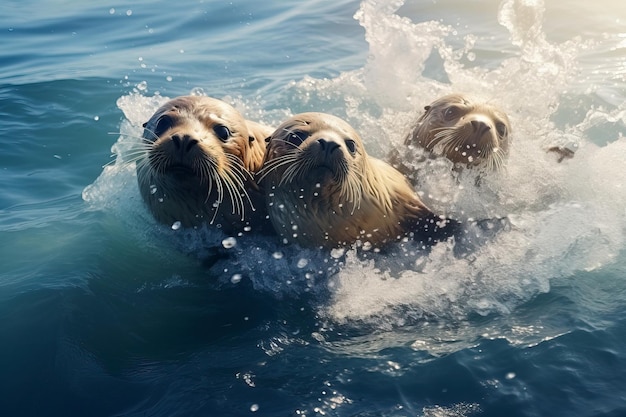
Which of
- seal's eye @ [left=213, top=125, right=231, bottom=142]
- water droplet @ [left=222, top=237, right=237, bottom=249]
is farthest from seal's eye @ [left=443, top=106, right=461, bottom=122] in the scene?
water droplet @ [left=222, top=237, right=237, bottom=249]

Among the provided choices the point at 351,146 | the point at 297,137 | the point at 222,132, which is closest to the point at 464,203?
the point at 351,146

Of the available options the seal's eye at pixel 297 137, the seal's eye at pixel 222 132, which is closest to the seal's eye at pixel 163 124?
the seal's eye at pixel 222 132

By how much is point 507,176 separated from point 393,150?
1.27m

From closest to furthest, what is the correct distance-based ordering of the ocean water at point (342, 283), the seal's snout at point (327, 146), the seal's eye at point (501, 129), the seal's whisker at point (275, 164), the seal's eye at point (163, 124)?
the ocean water at point (342, 283), the seal's snout at point (327, 146), the seal's whisker at point (275, 164), the seal's eye at point (163, 124), the seal's eye at point (501, 129)

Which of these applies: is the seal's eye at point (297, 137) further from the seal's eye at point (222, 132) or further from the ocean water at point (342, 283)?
the ocean water at point (342, 283)

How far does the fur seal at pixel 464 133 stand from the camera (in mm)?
7074

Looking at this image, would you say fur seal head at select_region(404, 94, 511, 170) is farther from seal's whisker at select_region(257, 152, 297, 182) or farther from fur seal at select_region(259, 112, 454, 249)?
seal's whisker at select_region(257, 152, 297, 182)

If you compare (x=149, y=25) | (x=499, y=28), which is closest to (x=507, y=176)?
(x=499, y=28)

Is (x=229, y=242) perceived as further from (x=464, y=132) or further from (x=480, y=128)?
(x=480, y=128)

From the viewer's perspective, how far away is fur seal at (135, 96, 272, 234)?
577 cm

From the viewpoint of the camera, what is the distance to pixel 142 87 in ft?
39.7

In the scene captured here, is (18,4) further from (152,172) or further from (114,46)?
(152,172)

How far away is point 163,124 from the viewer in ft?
20.5

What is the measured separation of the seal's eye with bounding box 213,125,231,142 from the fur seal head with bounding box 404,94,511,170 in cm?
222
